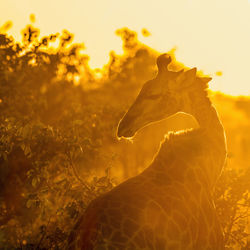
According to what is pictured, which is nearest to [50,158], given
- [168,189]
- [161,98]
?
[161,98]

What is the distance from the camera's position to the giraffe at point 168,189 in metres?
4.24

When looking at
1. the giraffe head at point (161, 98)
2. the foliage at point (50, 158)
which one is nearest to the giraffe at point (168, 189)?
the giraffe head at point (161, 98)

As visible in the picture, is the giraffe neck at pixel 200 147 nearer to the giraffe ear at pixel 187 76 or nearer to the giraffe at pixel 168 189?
the giraffe at pixel 168 189

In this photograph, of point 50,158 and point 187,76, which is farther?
point 50,158

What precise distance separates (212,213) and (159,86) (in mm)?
1534

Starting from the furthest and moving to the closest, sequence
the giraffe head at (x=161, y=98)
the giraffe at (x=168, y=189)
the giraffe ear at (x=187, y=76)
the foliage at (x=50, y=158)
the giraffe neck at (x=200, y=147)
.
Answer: the foliage at (x=50, y=158), the giraffe ear at (x=187, y=76), the giraffe head at (x=161, y=98), the giraffe neck at (x=200, y=147), the giraffe at (x=168, y=189)

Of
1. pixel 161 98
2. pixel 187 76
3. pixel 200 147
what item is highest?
pixel 187 76

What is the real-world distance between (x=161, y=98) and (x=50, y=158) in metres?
2.70

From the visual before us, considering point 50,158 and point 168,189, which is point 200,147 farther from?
point 50,158

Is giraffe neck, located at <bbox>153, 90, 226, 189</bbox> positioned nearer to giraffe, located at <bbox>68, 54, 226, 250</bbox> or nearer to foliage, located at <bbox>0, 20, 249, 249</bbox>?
giraffe, located at <bbox>68, 54, 226, 250</bbox>

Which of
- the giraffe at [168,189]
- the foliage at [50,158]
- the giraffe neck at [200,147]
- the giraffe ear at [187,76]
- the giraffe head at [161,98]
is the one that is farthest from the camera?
the foliage at [50,158]

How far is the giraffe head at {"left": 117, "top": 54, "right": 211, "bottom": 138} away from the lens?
548 centimetres

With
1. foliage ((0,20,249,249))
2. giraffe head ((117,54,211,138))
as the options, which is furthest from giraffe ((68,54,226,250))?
foliage ((0,20,249,249))

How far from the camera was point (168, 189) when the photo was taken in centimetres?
482
